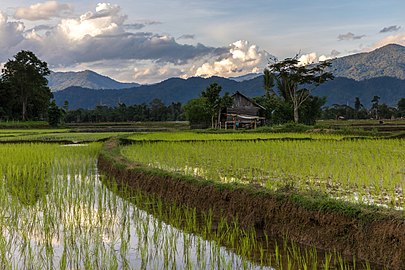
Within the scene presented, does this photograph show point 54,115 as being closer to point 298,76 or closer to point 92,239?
point 298,76

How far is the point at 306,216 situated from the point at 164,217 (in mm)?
2075

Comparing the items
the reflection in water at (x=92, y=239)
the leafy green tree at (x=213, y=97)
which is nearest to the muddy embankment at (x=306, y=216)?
the reflection in water at (x=92, y=239)

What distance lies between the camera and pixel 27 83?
156ft

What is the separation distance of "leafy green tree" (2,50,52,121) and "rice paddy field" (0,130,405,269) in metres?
39.2

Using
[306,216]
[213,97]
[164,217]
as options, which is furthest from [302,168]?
[213,97]

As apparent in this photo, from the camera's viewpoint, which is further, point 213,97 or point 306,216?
point 213,97

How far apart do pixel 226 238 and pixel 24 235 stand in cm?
226

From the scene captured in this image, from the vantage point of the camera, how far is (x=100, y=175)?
10703mm

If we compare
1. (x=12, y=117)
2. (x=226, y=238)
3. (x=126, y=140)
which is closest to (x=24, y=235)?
(x=226, y=238)

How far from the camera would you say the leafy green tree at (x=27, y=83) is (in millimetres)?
47812

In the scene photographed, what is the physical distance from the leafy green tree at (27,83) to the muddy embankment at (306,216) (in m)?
44.0

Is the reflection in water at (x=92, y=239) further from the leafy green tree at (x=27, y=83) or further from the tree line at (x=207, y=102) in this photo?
the leafy green tree at (x=27, y=83)

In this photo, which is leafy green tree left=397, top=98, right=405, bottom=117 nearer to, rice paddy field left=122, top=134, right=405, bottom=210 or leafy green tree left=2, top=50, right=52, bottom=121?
leafy green tree left=2, top=50, right=52, bottom=121

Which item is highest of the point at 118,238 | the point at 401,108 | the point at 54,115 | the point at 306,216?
the point at 401,108
